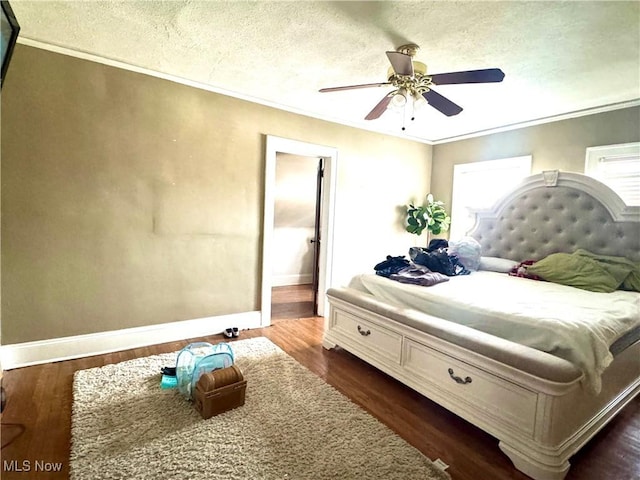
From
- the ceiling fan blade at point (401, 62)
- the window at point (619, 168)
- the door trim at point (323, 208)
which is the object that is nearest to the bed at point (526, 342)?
the window at point (619, 168)

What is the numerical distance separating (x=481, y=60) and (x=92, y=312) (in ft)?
12.1

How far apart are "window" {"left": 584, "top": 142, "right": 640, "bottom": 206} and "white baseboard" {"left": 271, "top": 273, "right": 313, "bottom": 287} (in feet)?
13.9

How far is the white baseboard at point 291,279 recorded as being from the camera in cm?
564

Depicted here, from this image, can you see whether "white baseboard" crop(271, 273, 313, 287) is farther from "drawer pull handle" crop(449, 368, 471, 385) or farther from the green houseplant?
"drawer pull handle" crop(449, 368, 471, 385)

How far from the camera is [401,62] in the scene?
6.14 feet

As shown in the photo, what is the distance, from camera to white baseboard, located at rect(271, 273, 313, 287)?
5635mm

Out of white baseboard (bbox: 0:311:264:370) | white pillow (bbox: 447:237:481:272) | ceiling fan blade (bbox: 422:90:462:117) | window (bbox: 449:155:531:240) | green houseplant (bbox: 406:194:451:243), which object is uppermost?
ceiling fan blade (bbox: 422:90:462:117)

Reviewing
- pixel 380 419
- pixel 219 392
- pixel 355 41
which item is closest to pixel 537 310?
pixel 380 419

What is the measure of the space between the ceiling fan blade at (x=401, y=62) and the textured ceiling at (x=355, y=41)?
26 cm

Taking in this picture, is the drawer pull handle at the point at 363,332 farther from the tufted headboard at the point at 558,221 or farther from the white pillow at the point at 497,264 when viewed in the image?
the tufted headboard at the point at 558,221

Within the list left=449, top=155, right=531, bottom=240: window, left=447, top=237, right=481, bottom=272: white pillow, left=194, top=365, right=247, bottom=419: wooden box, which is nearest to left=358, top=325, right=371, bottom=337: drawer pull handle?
left=194, top=365, right=247, bottom=419: wooden box

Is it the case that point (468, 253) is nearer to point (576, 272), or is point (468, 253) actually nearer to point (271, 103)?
point (576, 272)

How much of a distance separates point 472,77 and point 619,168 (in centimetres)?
231

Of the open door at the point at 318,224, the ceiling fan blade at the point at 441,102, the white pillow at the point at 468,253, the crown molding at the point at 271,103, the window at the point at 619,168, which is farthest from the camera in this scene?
the open door at the point at 318,224
